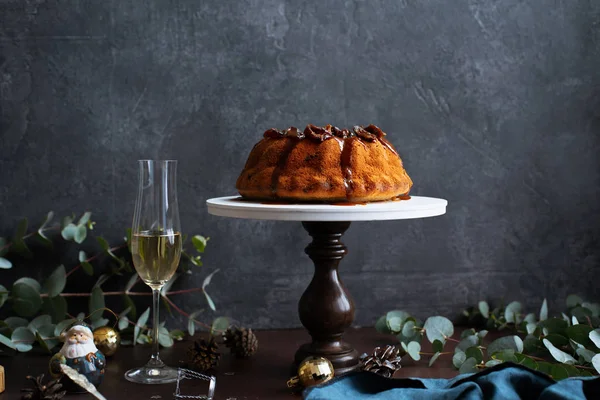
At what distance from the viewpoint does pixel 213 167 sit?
197 centimetres

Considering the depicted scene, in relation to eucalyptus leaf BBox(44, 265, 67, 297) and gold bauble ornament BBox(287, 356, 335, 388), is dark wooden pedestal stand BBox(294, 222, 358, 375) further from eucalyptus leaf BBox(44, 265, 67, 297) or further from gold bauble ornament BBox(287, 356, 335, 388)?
eucalyptus leaf BBox(44, 265, 67, 297)

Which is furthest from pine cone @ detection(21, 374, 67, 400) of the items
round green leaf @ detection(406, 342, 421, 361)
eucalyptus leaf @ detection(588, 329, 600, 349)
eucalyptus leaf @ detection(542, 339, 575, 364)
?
eucalyptus leaf @ detection(588, 329, 600, 349)

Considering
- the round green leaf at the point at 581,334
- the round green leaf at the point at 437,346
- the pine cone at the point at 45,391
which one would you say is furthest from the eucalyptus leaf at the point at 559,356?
the pine cone at the point at 45,391

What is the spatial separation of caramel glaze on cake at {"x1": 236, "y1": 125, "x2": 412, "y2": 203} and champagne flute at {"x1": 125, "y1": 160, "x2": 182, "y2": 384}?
17cm

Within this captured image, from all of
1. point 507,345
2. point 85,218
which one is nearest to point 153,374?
point 85,218

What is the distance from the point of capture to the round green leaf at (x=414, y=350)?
64.8 inches

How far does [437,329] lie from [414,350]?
147 mm

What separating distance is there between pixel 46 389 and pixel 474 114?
1.41 m

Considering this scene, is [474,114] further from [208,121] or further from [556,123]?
[208,121]

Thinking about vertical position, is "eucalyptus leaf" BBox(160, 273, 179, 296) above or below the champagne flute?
below

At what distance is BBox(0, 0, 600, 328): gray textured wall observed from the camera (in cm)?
190

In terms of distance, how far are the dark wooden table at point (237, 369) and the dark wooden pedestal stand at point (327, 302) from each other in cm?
12

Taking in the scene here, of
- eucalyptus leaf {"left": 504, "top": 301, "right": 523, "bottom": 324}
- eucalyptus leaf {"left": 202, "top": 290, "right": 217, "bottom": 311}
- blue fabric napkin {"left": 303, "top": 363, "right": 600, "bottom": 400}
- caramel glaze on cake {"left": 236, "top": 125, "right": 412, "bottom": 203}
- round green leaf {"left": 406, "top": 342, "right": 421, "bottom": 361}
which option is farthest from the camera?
eucalyptus leaf {"left": 504, "top": 301, "right": 523, "bottom": 324}

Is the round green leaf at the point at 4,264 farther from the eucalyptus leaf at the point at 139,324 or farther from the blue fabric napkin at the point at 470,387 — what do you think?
the blue fabric napkin at the point at 470,387
